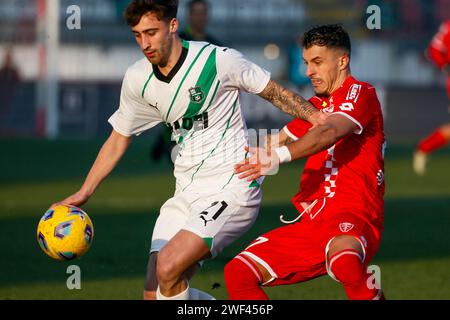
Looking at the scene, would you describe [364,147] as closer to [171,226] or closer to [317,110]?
[317,110]

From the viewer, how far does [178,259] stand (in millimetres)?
6121

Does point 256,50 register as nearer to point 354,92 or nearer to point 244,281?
point 354,92

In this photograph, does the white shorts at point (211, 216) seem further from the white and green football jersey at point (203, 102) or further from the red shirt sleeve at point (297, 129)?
the red shirt sleeve at point (297, 129)

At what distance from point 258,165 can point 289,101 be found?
81cm

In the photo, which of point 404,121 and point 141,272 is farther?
point 404,121

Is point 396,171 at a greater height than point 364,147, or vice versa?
point 364,147

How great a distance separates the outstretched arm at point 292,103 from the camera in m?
6.36

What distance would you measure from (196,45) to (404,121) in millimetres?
26181

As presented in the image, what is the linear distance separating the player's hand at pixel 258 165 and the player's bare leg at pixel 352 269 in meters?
0.61

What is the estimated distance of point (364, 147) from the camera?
6328 millimetres

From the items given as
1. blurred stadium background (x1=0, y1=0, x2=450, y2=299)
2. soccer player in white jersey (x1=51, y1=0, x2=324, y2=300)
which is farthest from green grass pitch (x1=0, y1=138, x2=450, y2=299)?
soccer player in white jersey (x1=51, y1=0, x2=324, y2=300)

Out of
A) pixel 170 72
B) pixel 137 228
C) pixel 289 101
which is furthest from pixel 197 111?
pixel 137 228
